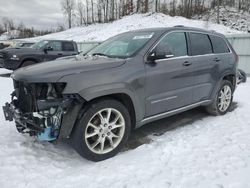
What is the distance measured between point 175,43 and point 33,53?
26.8 ft

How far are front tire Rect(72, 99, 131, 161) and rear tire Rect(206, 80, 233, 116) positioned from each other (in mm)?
2421

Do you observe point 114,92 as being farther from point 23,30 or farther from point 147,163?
point 23,30

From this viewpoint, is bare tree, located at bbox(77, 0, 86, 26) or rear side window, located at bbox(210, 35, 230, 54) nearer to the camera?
rear side window, located at bbox(210, 35, 230, 54)

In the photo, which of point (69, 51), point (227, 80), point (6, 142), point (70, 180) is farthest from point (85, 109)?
point (69, 51)

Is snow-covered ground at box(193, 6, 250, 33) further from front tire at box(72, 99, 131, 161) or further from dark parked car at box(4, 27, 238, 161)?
front tire at box(72, 99, 131, 161)

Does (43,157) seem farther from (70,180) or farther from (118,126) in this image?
(118,126)

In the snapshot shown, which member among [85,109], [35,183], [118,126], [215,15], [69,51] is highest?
[215,15]

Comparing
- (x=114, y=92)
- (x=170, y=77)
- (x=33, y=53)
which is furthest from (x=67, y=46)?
(x=114, y=92)

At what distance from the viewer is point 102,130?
336cm

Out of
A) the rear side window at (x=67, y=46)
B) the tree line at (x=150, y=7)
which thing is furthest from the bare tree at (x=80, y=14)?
the rear side window at (x=67, y=46)

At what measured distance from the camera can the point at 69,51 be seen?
12430mm

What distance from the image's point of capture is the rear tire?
522cm

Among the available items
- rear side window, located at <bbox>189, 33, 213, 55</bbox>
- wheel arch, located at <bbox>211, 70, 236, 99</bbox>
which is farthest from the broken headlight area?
wheel arch, located at <bbox>211, 70, 236, 99</bbox>

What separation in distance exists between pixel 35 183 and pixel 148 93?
6.16ft
